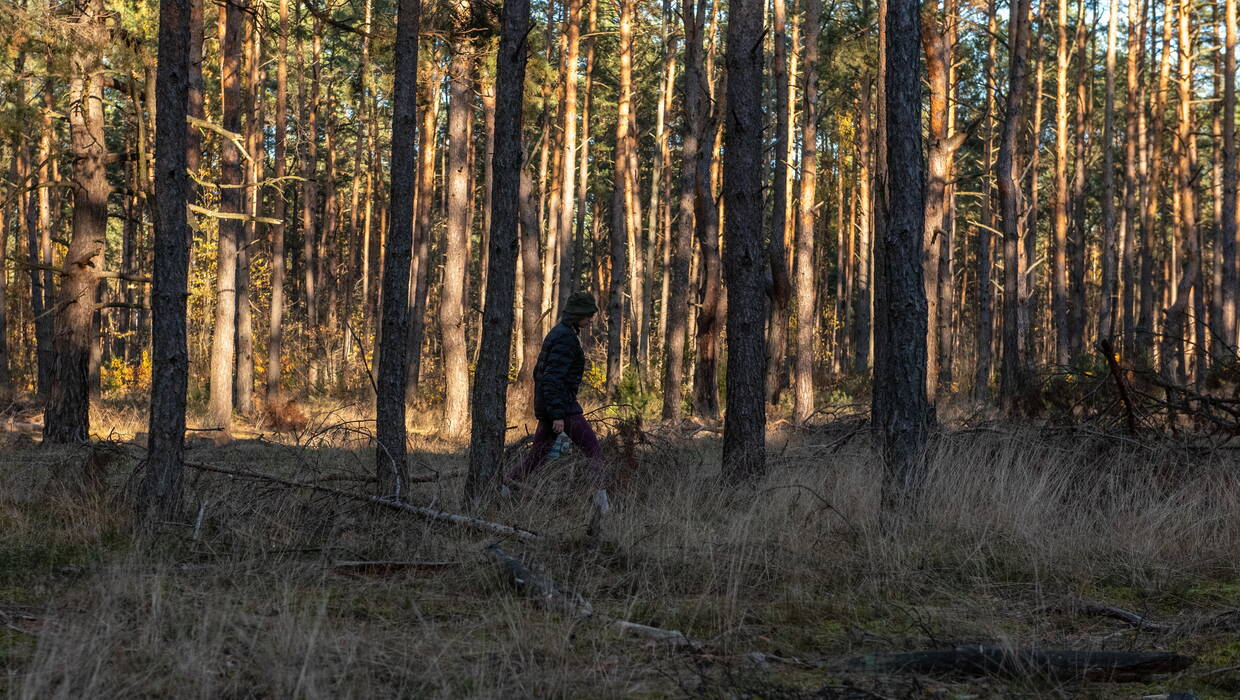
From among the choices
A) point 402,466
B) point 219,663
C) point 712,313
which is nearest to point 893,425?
point 402,466

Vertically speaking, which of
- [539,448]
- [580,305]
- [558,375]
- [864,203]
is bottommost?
[539,448]

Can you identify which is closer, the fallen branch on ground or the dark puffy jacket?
the fallen branch on ground

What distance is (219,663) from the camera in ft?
12.4

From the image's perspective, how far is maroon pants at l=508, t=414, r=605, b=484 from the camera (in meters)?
8.45

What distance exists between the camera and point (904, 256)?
6.71 meters

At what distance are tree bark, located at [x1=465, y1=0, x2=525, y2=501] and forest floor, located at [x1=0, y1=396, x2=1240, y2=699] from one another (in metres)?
0.45

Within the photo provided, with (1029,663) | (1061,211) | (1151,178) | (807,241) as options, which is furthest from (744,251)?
(1151,178)

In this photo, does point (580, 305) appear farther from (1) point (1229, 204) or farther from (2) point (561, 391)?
(1) point (1229, 204)

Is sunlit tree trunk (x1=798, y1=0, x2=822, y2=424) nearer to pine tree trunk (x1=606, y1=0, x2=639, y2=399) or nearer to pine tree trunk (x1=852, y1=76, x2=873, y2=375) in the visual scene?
pine tree trunk (x1=606, y1=0, x2=639, y2=399)

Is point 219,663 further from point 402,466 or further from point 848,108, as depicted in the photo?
point 848,108

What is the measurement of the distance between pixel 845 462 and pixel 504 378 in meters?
3.10

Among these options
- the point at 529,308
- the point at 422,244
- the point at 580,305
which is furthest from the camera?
the point at 422,244

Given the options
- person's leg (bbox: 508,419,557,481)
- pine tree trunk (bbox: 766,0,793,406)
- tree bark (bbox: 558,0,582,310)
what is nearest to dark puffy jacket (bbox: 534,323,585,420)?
person's leg (bbox: 508,419,557,481)

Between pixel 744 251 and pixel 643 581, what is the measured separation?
4.01 m
